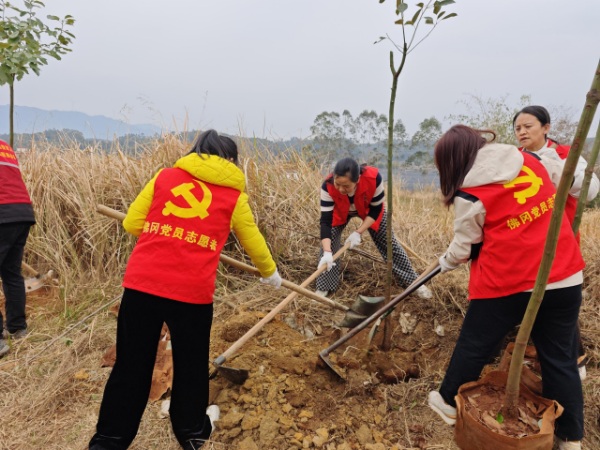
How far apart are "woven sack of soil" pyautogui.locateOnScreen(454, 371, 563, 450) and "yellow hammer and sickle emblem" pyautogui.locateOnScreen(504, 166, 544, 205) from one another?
2.99ft

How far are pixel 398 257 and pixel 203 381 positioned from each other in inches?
85.2

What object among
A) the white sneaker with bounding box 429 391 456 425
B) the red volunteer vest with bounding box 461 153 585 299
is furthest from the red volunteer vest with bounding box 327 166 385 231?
the white sneaker with bounding box 429 391 456 425

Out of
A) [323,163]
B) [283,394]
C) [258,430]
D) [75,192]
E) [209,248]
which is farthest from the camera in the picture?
[323,163]

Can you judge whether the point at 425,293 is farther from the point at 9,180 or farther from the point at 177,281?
the point at 9,180

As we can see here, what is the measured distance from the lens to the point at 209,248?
1.66 meters

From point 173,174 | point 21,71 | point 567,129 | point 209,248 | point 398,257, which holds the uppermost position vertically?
point 567,129

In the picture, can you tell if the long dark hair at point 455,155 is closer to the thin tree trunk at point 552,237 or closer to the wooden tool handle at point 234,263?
the thin tree trunk at point 552,237

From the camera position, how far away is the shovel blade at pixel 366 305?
249cm

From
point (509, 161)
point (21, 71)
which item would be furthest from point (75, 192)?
point (509, 161)

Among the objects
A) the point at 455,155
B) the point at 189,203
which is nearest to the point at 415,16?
the point at 455,155

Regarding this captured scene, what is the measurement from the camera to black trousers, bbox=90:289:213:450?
1.62m

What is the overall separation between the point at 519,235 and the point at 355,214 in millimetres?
1916

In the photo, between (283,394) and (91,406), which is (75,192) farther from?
(283,394)

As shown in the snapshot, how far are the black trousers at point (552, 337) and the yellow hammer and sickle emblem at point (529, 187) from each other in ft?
1.42
